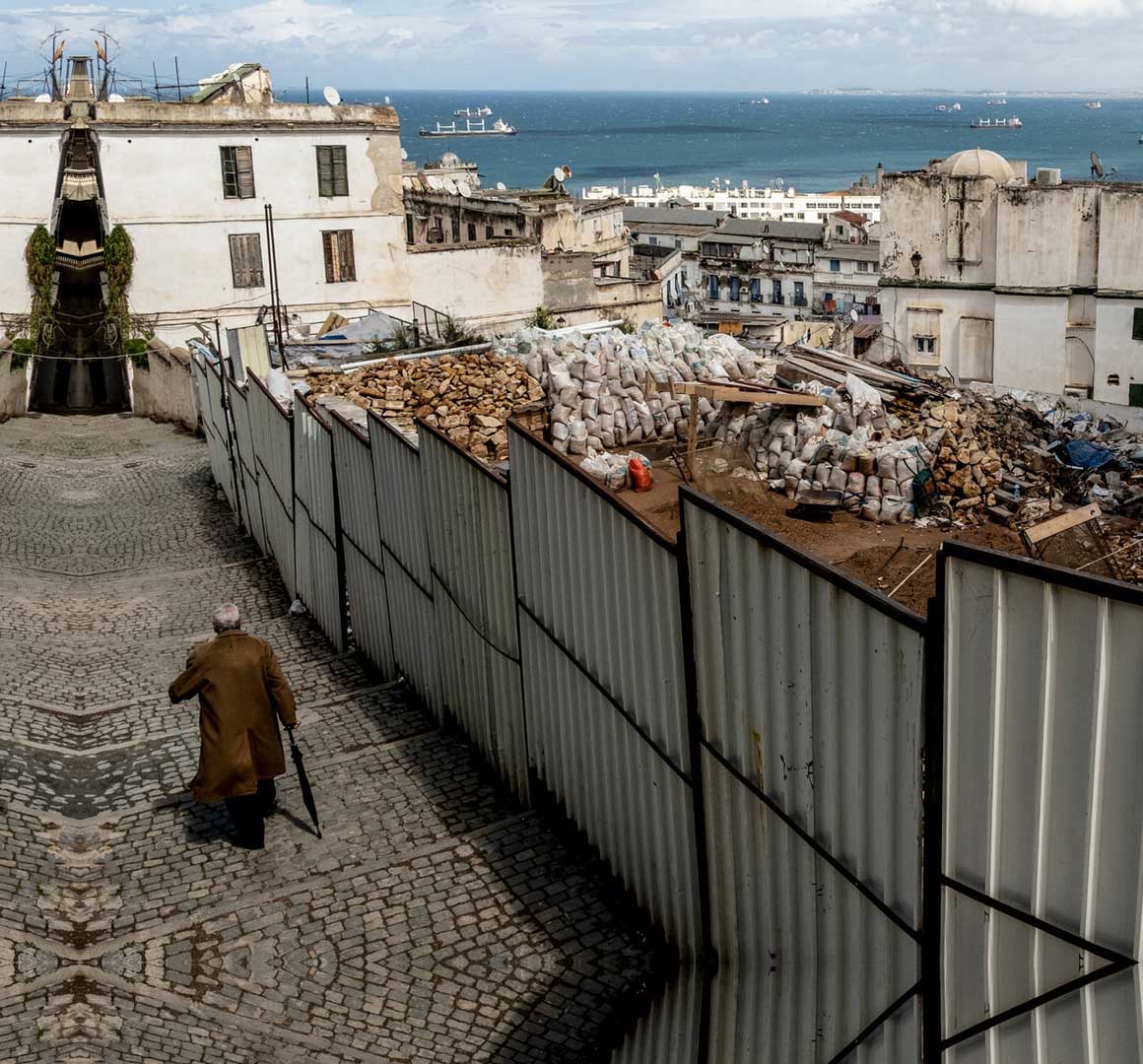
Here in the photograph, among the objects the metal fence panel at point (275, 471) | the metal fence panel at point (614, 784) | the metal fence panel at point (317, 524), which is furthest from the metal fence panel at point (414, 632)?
the metal fence panel at point (275, 471)

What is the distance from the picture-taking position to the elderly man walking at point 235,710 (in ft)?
26.3

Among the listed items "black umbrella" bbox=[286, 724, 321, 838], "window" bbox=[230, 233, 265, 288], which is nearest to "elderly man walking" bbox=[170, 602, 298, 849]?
"black umbrella" bbox=[286, 724, 321, 838]

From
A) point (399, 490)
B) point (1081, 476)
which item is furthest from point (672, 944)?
point (1081, 476)

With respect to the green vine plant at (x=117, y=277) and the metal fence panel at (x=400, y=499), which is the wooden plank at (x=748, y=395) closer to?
the metal fence panel at (x=400, y=499)

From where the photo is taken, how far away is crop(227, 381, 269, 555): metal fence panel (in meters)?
16.2

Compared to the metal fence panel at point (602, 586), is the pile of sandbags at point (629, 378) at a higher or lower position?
lower

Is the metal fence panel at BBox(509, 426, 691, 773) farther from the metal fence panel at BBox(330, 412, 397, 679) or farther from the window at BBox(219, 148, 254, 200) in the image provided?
the window at BBox(219, 148, 254, 200)

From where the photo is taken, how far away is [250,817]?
8164mm

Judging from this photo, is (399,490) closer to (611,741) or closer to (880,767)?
(611,741)

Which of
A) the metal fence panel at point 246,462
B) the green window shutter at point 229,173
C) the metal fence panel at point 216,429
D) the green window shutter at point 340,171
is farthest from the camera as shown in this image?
the green window shutter at point 340,171

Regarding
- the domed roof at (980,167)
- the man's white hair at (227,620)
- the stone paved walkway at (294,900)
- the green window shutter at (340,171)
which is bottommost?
the stone paved walkway at (294,900)

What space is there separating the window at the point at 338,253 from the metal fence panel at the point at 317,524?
2817 centimetres

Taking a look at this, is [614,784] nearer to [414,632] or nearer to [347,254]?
[414,632]

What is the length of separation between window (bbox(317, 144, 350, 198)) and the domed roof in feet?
59.6
